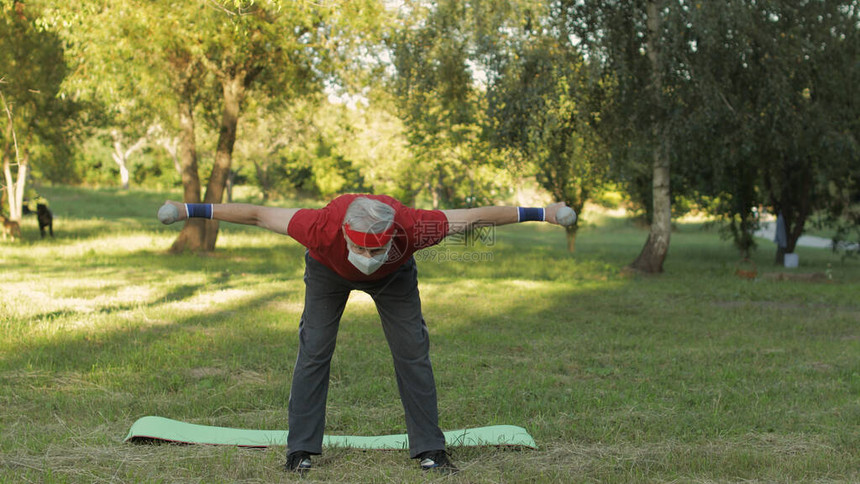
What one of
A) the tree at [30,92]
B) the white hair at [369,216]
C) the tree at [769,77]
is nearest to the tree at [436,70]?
the tree at [769,77]

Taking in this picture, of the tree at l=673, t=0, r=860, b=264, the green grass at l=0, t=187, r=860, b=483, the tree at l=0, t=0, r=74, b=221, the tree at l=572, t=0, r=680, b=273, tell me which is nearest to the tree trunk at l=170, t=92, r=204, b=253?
the tree at l=0, t=0, r=74, b=221


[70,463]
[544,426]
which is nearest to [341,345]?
[544,426]

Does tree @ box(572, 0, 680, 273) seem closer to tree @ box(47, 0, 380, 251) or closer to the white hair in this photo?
tree @ box(47, 0, 380, 251)

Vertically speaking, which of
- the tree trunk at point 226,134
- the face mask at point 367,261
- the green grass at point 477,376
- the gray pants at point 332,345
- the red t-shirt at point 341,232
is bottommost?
the green grass at point 477,376

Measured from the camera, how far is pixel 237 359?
775 cm

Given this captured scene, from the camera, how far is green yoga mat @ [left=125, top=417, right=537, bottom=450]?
5.08m

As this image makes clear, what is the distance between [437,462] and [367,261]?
144 centimetres

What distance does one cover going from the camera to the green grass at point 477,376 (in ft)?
15.6

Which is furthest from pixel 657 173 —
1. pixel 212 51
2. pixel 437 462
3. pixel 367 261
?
pixel 367 261

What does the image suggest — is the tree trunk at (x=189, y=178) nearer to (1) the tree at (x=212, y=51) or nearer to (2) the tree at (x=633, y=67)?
(1) the tree at (x=212, y=51)

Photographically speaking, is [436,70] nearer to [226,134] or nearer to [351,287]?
[226,134]

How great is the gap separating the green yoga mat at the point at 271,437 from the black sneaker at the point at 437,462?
40 cm

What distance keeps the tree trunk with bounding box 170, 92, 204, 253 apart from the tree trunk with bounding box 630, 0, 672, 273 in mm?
10835

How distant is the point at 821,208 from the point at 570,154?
7.77 metres
